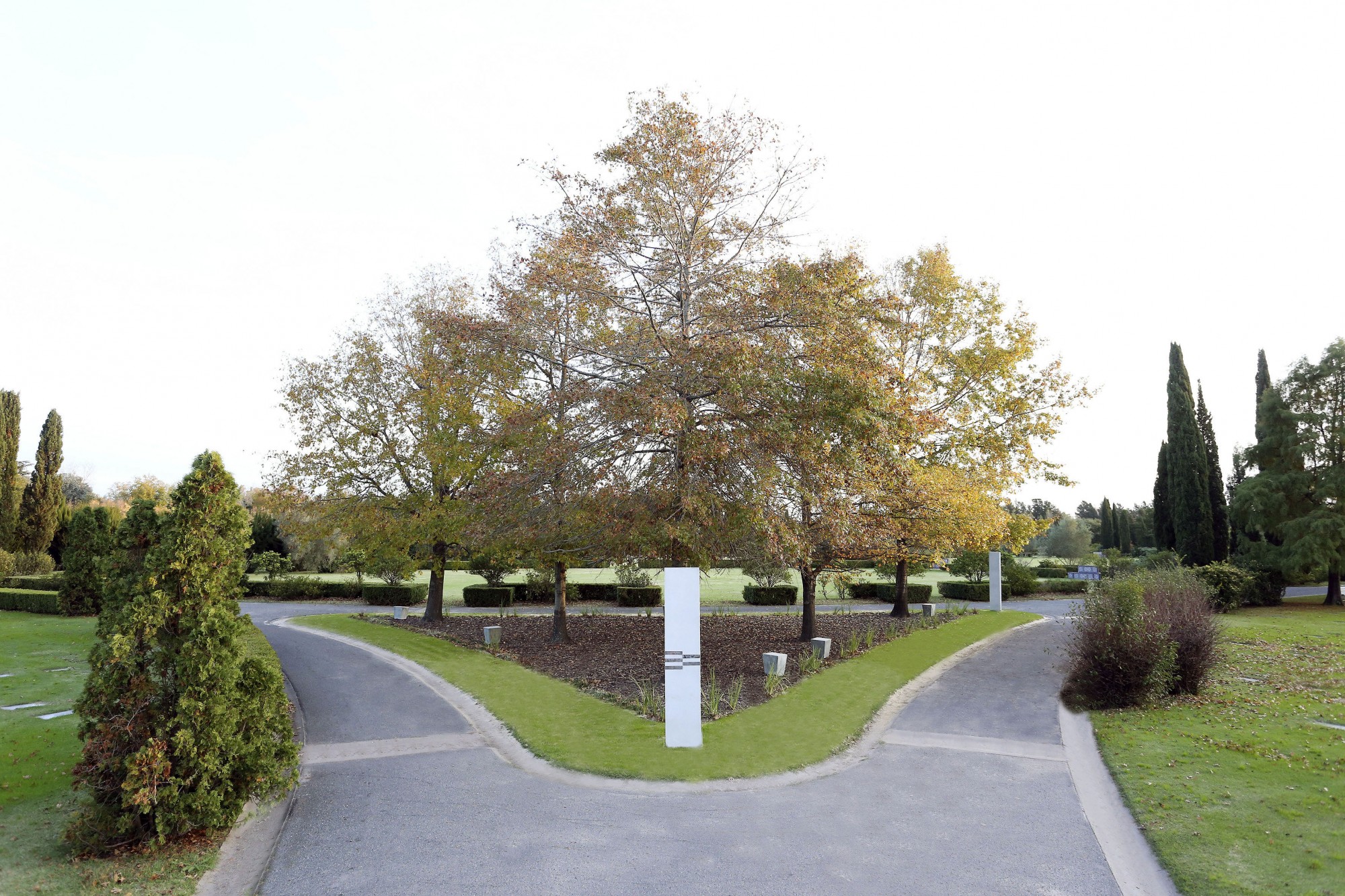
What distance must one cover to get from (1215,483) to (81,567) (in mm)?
44414

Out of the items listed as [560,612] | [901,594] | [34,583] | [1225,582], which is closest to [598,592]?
[901,594]

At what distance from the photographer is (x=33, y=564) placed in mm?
30953

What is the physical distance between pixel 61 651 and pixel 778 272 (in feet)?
55.7

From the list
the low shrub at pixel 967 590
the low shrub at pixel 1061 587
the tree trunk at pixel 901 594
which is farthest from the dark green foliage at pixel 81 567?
the low shrub at pixel 1061 587

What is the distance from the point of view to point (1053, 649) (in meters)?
16.7

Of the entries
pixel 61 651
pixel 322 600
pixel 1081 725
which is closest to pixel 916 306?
pixel 1081 725

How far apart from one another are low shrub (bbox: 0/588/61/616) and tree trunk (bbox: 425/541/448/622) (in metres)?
12.0

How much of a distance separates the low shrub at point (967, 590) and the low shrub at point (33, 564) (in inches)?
1475

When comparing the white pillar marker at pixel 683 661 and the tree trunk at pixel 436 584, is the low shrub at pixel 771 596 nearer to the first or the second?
the tree trunk at pixel 436 584

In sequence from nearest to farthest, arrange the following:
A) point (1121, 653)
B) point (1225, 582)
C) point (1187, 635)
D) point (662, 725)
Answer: point (662, 725)
point (1121, 653)
point (1187, 635)
point (1225, 582)

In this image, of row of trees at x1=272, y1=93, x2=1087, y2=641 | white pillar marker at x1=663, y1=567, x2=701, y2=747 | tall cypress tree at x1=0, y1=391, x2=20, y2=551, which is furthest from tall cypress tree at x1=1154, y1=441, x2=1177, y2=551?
tall cypress tree at x1=0, y1=391, x2=20, y2=551

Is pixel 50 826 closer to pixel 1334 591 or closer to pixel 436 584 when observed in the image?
pixel 436 584

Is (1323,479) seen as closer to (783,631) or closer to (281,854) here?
(783,631)

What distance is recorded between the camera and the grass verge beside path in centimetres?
A: 847
